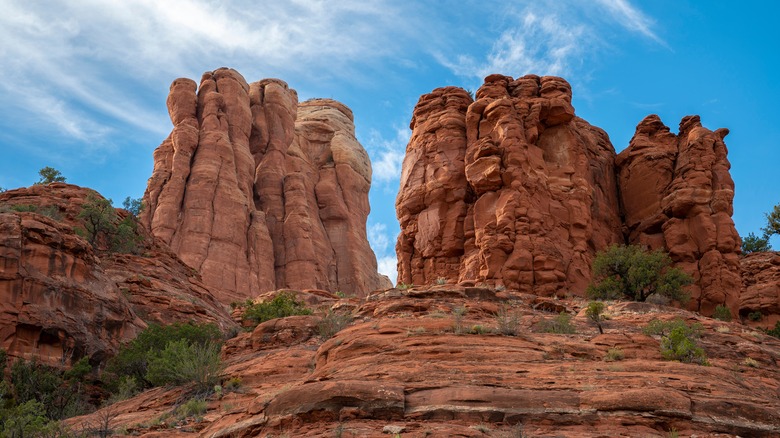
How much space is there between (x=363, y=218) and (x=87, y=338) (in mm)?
49824

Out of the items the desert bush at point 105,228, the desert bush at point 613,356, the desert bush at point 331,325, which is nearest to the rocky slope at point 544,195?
the desert bush at point 105,228

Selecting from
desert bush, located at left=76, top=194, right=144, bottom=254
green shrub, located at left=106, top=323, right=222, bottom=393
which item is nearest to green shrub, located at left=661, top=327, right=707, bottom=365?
green shrub, located at left=106, top=323, right=222, bottom=393

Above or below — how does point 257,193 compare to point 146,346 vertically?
above

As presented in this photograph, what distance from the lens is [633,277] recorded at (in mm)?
31547

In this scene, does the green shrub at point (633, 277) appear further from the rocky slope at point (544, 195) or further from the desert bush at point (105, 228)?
the desert bush at point (105, 228)

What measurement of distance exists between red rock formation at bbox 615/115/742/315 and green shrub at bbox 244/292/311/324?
60.6 ft

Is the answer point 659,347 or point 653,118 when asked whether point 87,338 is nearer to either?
point 659,347

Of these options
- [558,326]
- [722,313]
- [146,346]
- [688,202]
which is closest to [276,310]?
[146,346]

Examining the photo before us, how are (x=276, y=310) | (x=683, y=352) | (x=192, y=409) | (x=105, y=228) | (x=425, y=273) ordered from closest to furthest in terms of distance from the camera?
(x=192, y=409) → (x=683, y=352) → (x=276, y=310) → (x=105, y=228) → (x=425, y=273)

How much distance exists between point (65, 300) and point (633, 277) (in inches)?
843

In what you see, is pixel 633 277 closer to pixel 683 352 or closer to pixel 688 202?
pixel 688 202

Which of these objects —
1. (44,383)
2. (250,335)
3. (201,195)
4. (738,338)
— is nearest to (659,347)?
(738,338)

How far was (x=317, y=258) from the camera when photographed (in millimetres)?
61344

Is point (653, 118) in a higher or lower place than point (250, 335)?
higher
